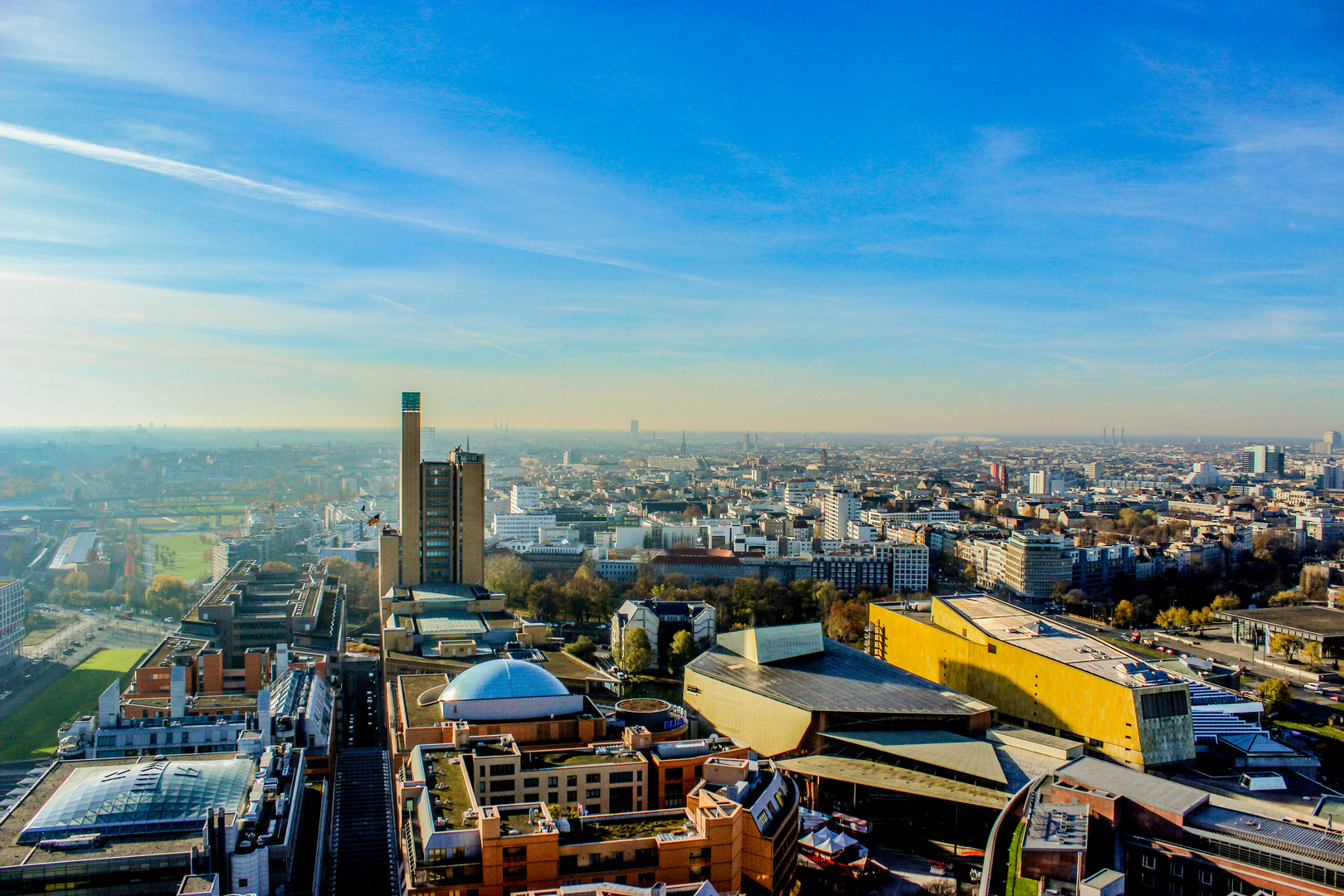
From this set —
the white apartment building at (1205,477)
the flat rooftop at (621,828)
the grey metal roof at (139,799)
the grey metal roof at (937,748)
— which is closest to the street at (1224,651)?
the grey metal roof at (937,748)

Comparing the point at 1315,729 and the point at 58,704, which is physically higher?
the point at 58,704

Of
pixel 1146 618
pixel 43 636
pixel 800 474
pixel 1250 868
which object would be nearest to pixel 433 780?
pixel 1250 868

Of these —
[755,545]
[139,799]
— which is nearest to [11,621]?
[139,799]

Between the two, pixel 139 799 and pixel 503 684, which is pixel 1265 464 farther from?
pixel 139 799

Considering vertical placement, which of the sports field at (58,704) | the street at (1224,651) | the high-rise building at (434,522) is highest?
the high-rise building at (434,522)

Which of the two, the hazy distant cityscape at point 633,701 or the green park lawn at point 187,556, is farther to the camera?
the green park lawn at point 187,556

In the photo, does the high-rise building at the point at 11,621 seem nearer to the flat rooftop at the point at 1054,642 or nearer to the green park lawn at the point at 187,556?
the green park lawn at the point at 187,556
